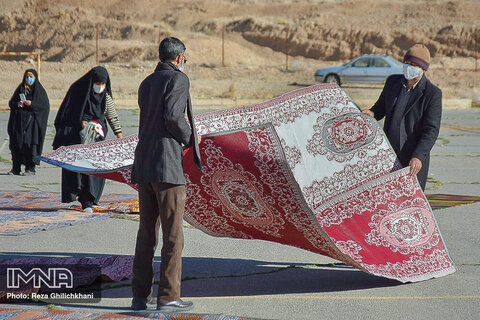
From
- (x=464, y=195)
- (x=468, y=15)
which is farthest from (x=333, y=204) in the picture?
(x=468, y=15)

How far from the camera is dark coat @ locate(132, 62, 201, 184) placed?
585 cm

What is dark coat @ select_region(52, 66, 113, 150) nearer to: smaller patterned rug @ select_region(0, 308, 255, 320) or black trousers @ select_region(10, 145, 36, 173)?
black trousers @ select_region(10, 145, 36, 173)

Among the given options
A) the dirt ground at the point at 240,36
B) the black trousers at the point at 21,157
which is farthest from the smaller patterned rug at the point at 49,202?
the dirt ground at the point at 240,36

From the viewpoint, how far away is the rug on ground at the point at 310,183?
671cm

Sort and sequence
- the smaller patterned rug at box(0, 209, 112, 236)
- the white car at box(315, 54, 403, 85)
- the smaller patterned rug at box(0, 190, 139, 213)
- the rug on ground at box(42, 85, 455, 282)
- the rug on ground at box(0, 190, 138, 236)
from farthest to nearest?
the white car at box(315, 54, 403, 85) < the smaller patterned rug at box(0, 190, 139, 213) < the rug on ground at box(0, 190, 138, 236) < the smaller patterned rug at box(0, 209, 112, 236) < the rug on ground at box(42, 85, 455, 282)

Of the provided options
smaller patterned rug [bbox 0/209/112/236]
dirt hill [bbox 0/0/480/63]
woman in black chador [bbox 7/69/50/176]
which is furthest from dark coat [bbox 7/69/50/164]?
dirt hill [bbox 0/0/480/63]

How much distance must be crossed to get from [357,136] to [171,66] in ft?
7.15

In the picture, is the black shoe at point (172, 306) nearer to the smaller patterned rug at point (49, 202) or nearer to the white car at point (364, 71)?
the smaller patterned rug at point (49, 202)

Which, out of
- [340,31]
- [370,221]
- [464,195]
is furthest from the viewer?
[340,31]

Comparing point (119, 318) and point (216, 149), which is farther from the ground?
point (216, 149)

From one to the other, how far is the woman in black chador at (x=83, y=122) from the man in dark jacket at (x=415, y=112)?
13.9 ft

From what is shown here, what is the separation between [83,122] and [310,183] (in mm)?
4207

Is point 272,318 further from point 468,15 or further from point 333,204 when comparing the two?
point 468,15

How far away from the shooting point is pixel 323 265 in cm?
793
